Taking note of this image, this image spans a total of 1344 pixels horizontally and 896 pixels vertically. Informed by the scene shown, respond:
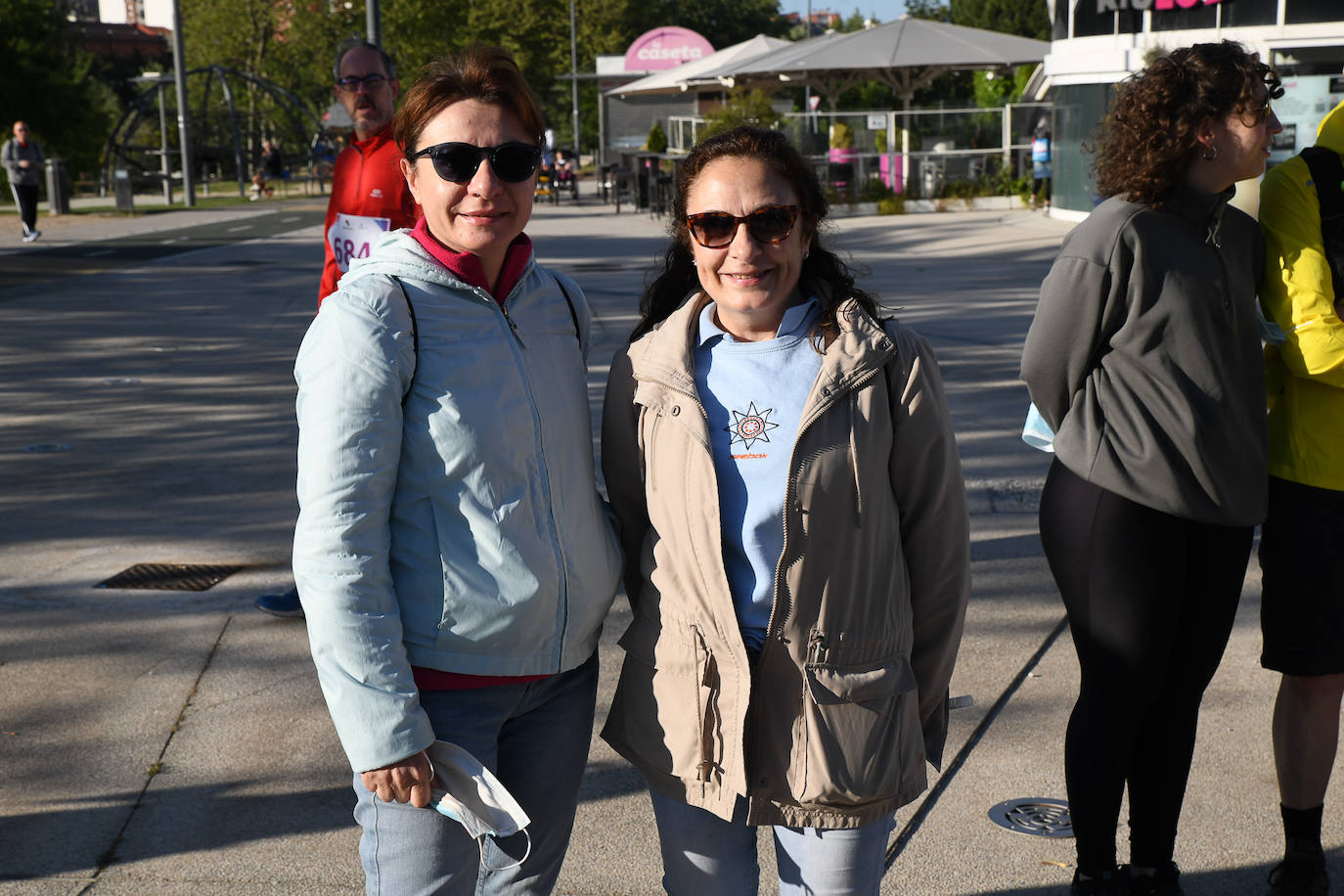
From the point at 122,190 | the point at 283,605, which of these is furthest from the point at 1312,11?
the point at 122,190

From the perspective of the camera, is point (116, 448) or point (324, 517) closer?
point (324, 517)

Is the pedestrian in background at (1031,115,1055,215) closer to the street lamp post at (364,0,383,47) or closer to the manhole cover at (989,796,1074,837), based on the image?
the street lamp post at (364,0,383,47)

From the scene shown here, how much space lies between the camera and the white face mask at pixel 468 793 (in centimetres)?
214

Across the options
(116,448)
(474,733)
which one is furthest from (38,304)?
(474,733)

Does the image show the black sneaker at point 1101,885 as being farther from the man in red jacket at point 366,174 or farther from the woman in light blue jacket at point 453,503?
the man in red jacket at point 366,174

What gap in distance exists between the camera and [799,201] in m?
2.33

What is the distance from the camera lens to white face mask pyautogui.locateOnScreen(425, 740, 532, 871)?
84.2 inches

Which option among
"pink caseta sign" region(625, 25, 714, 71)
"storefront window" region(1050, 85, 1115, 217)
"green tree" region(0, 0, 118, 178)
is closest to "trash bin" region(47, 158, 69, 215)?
"green tree" region(0, 0, 118, 178)

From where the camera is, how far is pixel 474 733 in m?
2.25

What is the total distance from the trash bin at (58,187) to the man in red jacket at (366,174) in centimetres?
2888

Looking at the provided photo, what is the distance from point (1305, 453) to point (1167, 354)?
476 mm

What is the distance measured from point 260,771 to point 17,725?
882 millimetres

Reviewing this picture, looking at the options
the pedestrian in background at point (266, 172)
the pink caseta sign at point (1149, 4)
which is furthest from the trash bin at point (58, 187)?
the pink caseta sign at point (1149, 4)

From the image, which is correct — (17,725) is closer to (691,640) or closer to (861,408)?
(691,640)
